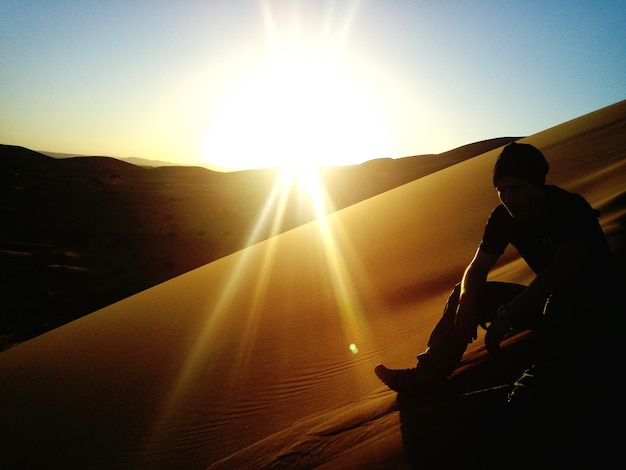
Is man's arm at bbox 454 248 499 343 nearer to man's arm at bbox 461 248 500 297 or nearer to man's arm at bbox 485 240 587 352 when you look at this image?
man's arm at bbox 461 248 500 297

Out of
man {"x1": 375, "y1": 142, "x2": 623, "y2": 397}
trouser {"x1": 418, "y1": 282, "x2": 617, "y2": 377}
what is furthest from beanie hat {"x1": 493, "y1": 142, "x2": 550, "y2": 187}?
trouser {"x1": 418, "y1": 282, "x2": 617, "y2": 377}

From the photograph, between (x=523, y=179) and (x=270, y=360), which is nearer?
(x=523, y=179)

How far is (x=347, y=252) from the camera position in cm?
793

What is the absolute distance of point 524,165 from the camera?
5.55 ft

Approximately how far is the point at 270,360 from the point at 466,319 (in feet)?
8.50

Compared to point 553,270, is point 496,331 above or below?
below

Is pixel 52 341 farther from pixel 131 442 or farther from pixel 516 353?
pixel 516 353

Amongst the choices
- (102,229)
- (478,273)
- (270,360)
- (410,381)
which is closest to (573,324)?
(478,273)

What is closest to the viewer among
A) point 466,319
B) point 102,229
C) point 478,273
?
point 466,319

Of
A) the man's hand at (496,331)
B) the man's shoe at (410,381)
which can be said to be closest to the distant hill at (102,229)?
the man's shoe at (410,381)

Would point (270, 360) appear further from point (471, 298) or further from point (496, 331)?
point (496, 331)

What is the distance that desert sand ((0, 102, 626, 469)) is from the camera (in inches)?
102

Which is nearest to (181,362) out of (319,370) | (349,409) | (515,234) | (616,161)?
(319,370)

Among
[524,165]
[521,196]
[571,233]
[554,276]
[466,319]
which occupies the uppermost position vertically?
[524,165]
